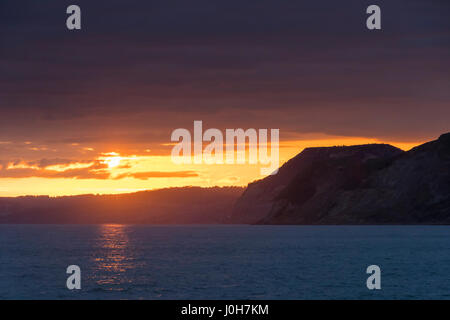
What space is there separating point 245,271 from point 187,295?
27917mm

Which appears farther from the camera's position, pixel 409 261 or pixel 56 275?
pixel 409 261

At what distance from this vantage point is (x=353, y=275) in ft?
287

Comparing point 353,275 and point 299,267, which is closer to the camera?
point 353,275
